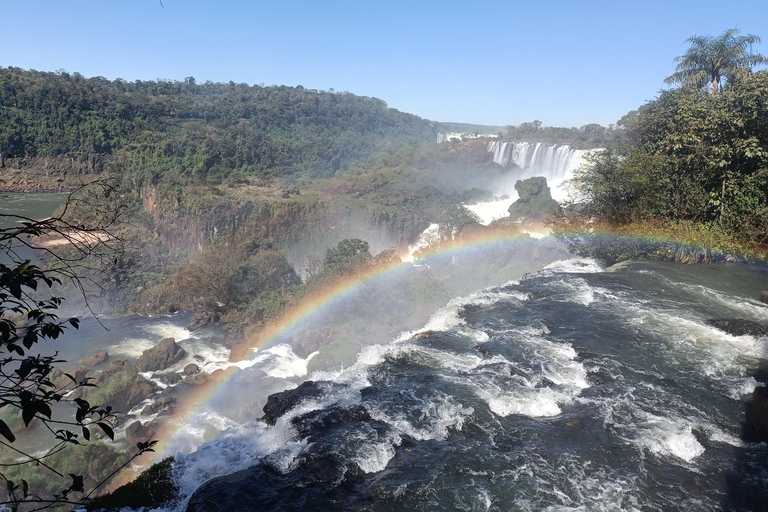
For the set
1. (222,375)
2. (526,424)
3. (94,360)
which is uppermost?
(526,424)

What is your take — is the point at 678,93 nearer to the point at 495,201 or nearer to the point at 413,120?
the point at 495,201

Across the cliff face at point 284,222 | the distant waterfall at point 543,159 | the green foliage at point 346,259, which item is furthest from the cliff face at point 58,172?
the distant waterfall at point 543,159

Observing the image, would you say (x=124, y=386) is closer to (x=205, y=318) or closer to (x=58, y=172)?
(x=205, y=318)

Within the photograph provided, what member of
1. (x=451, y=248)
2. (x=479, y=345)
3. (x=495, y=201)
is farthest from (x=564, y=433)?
(x=495, y=201)

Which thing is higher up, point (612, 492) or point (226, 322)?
point (612, 492)

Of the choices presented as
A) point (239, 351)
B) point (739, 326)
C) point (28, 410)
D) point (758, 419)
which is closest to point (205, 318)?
point (239, 351)

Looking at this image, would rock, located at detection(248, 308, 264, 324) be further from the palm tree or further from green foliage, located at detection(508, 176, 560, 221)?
the palm tree
